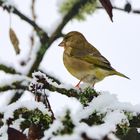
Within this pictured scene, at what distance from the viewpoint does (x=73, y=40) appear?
266 cm

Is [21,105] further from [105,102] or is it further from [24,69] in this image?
[24,69]

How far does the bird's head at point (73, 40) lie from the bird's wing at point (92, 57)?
0.08 meters

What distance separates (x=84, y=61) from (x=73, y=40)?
0.31 meters

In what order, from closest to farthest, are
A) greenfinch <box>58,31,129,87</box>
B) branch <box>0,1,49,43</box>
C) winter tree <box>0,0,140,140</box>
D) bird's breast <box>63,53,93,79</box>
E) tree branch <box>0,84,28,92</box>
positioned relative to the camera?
winter tree <box>0,0,140,140</box> → tree branch <box>0,84,28,92</box> → greenfinch <box>58,31,129,87</box> → bird's breast <box>63,53,93,79</box> → branch <box>0,1,49,43</box>

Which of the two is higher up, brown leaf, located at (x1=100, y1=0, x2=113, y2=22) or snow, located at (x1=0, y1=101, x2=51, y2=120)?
brown leaf, located at (x1=100, y1=0, x2=113, y2=22)

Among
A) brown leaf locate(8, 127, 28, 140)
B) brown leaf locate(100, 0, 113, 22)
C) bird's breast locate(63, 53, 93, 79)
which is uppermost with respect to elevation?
bird's breast locate(63, 53, 93, 79)

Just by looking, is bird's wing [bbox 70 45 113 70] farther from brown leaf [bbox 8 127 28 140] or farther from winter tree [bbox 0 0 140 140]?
brown leaf [bbox 8 127 28 140]

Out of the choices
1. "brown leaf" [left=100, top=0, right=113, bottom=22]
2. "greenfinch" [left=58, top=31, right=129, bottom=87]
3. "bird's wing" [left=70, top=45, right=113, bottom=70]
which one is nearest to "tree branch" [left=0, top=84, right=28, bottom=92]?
"greenfinch" [left=58, top=31, right=129, bottom=87]

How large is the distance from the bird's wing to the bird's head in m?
0.08

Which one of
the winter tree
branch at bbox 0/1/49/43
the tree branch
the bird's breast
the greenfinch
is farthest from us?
branch at bbox 0/1/49/43

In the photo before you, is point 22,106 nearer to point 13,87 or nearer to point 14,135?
point 14,135

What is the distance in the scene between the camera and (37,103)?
0.89 meters

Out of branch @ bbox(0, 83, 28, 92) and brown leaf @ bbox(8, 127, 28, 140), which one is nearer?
brown leaf @ bbox(8, 127, 28, 140)

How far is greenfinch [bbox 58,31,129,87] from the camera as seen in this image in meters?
2.22
